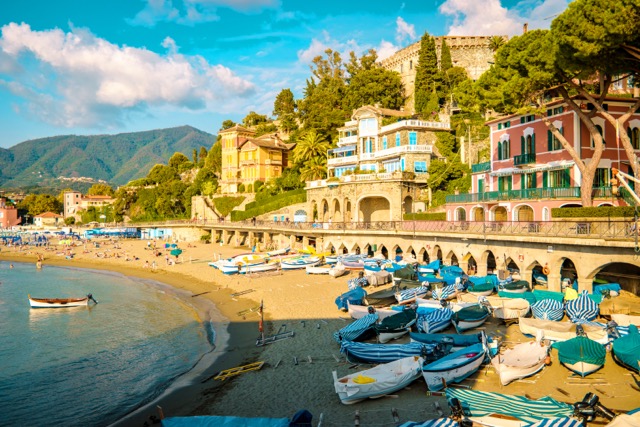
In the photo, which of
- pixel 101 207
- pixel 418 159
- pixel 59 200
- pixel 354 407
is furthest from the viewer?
pixel 59 200

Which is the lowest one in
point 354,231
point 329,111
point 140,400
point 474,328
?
point 140,400

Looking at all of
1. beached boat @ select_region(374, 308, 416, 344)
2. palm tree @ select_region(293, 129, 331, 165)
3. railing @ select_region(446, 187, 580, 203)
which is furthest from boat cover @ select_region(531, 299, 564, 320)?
palm tree @ select_region(293, 129, 331, 165)

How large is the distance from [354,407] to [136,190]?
345 feet

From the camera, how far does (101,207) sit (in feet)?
421

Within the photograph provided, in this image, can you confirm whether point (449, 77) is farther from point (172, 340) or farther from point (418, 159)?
point (172, 340)

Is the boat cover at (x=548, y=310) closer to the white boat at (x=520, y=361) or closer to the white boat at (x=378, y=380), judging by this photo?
the white boat at (x=520, y=361)

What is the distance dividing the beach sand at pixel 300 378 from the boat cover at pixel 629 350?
441mm

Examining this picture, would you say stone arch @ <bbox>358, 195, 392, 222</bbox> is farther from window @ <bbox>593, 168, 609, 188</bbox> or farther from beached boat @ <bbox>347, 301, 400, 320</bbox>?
beached boat @ <bbox>347, 301, 400, 320</bbox>

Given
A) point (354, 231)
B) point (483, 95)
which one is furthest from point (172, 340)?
point (483, 95)

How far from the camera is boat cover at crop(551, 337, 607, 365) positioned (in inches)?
640

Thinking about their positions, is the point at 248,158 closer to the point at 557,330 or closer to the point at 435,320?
the point at 435,320

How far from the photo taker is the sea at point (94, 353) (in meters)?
17.9

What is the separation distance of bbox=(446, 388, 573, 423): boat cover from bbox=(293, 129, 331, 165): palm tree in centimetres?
5260

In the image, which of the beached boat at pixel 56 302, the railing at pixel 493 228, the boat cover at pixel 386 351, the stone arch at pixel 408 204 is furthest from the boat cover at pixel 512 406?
the stone arch at pixel 408 204
